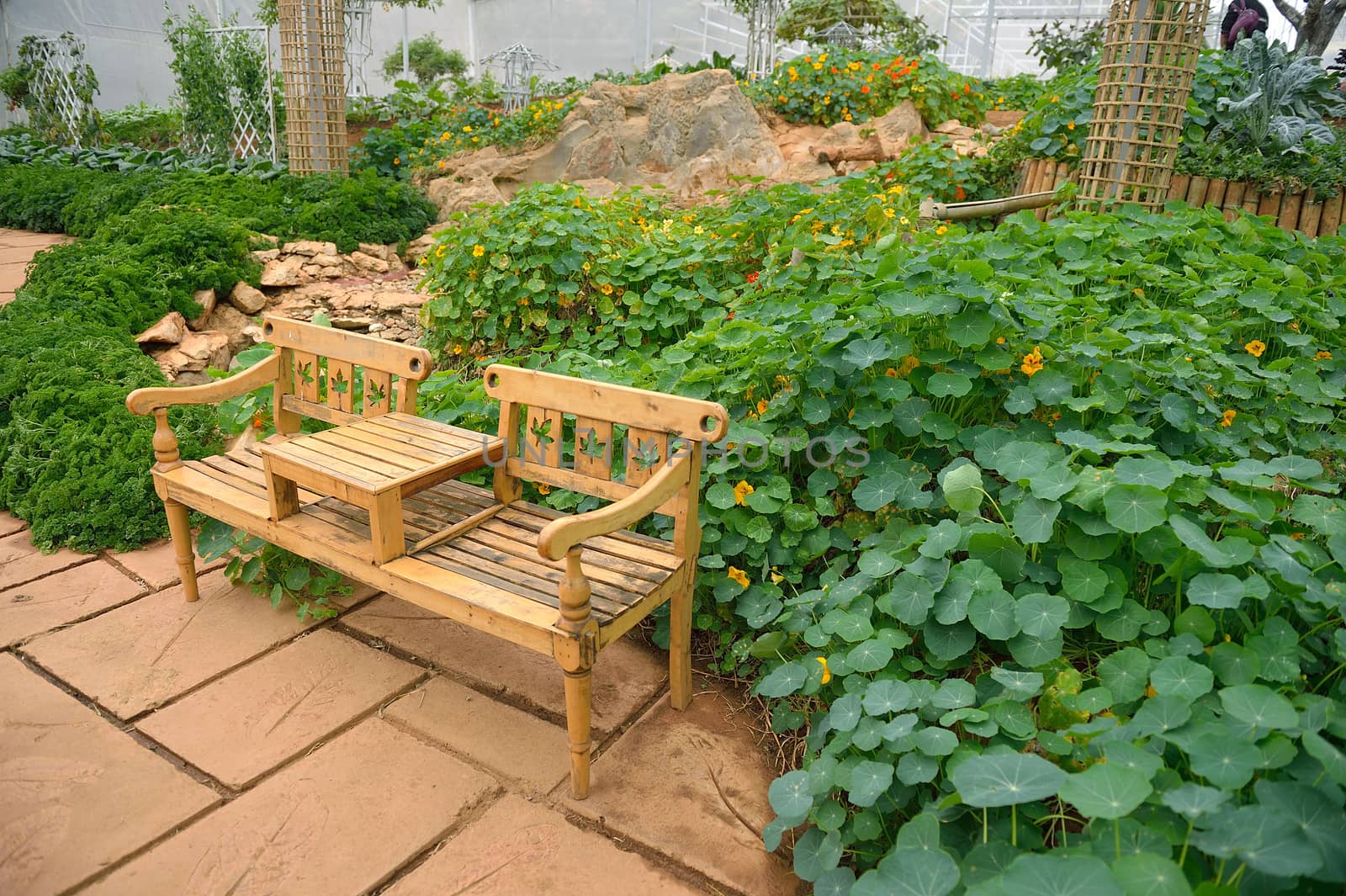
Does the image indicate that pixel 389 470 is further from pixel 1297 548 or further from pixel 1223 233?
pixel 1223 233

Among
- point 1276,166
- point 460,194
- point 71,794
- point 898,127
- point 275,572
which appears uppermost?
point 898,127

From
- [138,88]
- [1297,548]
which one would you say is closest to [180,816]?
[1297,548]

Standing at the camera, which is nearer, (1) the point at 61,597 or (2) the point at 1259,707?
(2) the point at 1259,707

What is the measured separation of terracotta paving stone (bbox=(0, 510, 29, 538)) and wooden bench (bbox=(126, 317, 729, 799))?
953 millimetres

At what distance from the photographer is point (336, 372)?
2.67m

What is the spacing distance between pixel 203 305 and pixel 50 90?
8935mm

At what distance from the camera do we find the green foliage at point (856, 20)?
1267cm

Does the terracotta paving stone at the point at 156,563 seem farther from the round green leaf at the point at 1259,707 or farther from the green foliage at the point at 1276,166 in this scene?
the green foliage at the point at 1276,166

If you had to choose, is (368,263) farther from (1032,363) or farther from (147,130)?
(147,130)

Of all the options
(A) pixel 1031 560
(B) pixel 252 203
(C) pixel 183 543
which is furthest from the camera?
(B) pixel 252 203

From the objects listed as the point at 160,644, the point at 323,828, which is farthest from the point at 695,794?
the point at 160,644

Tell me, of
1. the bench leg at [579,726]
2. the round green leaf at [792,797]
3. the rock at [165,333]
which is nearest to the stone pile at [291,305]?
the rock at [165,333]

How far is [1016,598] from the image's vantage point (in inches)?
74.6

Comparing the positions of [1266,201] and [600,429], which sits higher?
[1266,201]
